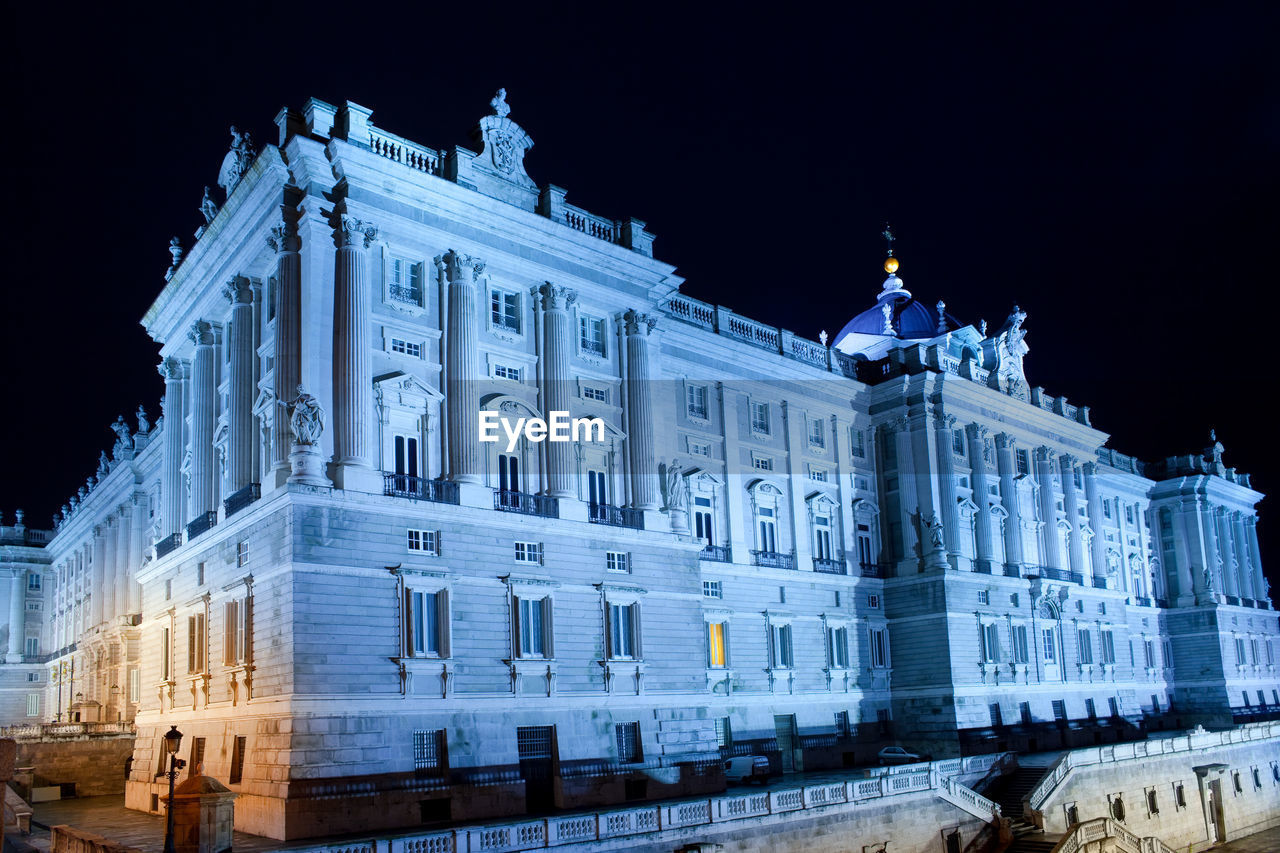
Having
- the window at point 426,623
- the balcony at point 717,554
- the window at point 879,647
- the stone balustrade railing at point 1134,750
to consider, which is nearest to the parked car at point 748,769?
the balcony at point 717,554

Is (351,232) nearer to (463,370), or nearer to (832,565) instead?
(463,370)

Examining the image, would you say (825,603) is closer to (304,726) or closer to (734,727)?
(734,727)

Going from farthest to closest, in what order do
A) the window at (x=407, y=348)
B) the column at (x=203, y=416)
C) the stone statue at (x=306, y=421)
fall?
the column at (x=203, y=416) < the window at (x=407, y=348) < the stone statue at (x=306, y=421)

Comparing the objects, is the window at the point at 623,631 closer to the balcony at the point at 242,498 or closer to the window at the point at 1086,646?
the balcony at the point at 242,498

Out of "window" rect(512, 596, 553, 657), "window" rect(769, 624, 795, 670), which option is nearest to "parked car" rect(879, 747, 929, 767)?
"window" rect(769, 624, 795, 670)

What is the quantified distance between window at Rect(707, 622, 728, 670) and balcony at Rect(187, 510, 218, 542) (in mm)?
20057

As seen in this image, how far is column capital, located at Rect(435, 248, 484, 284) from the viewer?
3675 centimetres

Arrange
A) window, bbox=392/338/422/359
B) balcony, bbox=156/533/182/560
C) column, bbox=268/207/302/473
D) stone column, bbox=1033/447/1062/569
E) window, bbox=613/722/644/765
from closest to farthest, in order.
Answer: column, bbox=268/207/302/473, window, bbox=392/338/422/359, window, bbox=613/722/644/765, balcony, bbox=156/533/182/560, stone column, bbox=1033/447/1062/569

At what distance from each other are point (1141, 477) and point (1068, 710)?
2744cm

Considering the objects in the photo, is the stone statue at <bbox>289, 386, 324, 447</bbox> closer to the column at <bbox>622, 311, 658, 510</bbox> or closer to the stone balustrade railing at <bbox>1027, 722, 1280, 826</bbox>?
the column at <bbox>622, 311, 658, 510</bbox>

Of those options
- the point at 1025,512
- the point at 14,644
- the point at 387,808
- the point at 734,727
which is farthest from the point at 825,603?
the point at 14,644

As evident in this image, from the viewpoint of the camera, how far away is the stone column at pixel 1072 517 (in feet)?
217

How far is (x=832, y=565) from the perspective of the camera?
177 feet

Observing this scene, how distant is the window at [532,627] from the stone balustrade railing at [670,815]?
6414 millimetres
